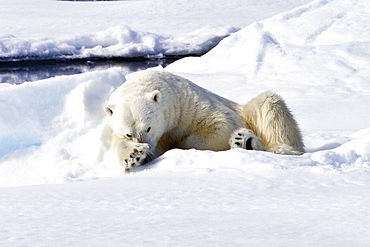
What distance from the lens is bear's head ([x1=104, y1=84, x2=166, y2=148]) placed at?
12.4ft

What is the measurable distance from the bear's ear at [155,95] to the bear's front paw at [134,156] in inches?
15.1

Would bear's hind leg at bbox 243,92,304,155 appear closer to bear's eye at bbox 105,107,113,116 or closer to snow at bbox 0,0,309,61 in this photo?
bear's eye at bbox 105,107,113,116

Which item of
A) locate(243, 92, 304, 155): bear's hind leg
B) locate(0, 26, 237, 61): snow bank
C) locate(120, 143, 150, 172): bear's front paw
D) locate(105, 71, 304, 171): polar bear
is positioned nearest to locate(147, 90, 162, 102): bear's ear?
locate(105, 71, 304, 171): polar bear

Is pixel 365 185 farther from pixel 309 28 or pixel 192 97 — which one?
pixel 309 28

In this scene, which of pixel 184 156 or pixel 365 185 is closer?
pixel 365 185

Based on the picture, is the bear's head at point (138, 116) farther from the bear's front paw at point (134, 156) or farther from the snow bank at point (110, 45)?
the snow bank at point (110, 45)

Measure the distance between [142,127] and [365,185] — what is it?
1.50 meters

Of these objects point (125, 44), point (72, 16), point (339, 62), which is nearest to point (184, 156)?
point (339, 62)

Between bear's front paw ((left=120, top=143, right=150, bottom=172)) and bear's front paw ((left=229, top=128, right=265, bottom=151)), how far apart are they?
611 mm

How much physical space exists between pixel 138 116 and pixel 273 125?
1009 mm

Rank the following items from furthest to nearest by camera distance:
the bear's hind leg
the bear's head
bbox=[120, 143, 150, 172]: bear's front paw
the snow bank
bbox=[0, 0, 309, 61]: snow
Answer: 1. bbox=[0, 0, 309, 61]: snow
2. the snow bank
3. the bear's hind leg
4. the bear's head
5. bbox=[120, 143, 150, 172]: bear's front paw

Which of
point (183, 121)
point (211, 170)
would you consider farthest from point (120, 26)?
point (211, 170)

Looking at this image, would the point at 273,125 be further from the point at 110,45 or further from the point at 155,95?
the point at 110,45

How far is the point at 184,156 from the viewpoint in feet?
11.4
